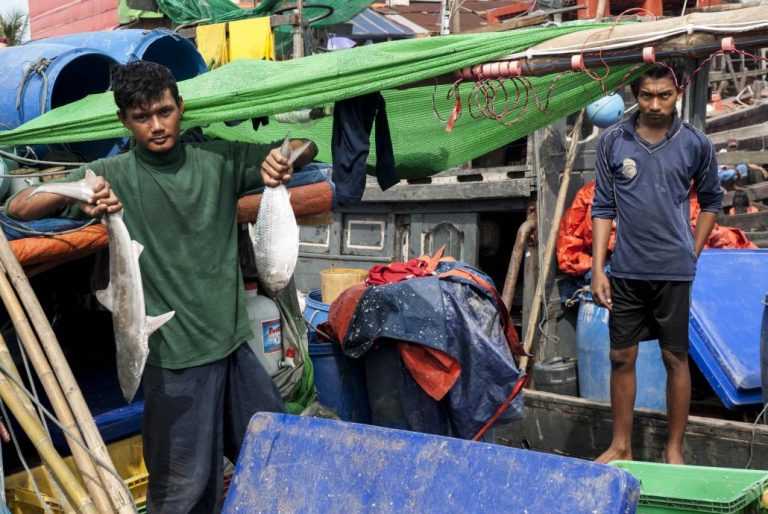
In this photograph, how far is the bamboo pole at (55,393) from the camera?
9.87 feet

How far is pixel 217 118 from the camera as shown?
378 cm

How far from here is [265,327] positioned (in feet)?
16.1

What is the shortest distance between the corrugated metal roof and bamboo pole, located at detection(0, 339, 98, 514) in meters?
14.6

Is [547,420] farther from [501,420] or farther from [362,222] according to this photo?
[362,222]

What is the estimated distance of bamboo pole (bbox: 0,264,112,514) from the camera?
3.01 metres

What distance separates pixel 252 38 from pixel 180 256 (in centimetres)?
664

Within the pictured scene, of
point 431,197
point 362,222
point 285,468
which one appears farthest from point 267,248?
point 362,222

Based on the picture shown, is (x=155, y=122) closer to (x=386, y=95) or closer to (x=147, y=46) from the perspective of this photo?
(x=386, y=95)

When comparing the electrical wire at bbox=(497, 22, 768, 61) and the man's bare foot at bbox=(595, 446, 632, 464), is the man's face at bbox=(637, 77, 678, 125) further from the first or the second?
the man's bare foot at bbox=(595, 446, 632, 464)

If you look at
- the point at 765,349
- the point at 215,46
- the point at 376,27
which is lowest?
the point at 765,349

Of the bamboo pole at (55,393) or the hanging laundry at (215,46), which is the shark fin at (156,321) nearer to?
the bamboo pole at (55,393)

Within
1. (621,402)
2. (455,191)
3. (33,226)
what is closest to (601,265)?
(621,402)

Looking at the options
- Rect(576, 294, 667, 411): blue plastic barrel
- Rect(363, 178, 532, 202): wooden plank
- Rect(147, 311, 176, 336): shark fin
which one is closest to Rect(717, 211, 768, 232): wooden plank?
Rect(363, 178, 532, 202): wooden plank

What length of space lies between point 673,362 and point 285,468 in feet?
8.24
